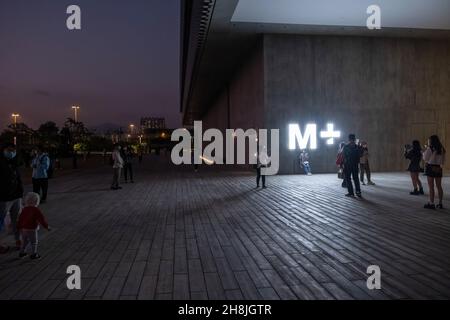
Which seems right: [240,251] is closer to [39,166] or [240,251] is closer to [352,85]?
[39,166]

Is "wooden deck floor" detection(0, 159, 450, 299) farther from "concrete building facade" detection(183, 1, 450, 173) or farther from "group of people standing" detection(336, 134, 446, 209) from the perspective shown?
"concrete building facade" detection(183, 1, 450, 173)

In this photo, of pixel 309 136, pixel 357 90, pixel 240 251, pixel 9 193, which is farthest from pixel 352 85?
pixel 9 193

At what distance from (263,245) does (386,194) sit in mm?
7314

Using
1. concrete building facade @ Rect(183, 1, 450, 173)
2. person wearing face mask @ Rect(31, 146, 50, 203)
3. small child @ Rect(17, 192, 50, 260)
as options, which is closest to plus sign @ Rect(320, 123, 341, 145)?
concrete building facade @ Rect(183, 1, 450, 173)

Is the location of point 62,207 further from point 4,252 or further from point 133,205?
point 4,252

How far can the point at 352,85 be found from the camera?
20.2 metres

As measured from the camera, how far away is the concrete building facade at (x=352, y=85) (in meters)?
19.7

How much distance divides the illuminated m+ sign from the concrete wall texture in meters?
0.28

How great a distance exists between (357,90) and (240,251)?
17.3m

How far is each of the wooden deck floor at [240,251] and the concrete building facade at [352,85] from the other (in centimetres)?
1021

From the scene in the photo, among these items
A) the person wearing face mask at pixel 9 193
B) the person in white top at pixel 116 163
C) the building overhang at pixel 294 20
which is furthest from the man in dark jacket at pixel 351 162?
the person wearing face mask at pixel 9 193

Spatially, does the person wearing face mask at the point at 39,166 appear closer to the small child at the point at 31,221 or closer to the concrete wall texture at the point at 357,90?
the small child at the point at 31,221

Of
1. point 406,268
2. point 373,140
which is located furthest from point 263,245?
point 373,140

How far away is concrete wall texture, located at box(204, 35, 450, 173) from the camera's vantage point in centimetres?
1972
